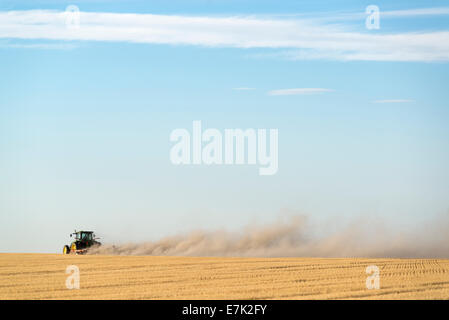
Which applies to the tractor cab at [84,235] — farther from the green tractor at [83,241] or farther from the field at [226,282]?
the field at [226,282]

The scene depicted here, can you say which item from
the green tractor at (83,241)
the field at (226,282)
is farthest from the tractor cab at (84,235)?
the field at (226,282)

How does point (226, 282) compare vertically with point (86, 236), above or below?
below

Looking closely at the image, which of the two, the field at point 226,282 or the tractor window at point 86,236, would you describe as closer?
the field at point 226,282

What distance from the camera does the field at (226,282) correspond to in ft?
74.0

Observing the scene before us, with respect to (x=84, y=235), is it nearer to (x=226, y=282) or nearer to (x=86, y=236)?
(x=86, y=236)

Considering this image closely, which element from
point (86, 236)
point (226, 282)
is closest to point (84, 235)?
point (86, 236)

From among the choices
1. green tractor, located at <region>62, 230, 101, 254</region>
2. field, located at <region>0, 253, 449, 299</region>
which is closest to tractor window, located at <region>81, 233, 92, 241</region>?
green tractor, located at <region>62, 230, 101, 254</region>

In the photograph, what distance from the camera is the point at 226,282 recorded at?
26703mm

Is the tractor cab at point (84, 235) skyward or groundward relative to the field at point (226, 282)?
skyward
